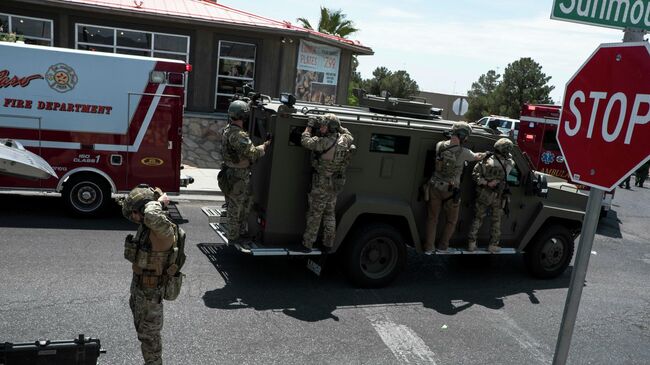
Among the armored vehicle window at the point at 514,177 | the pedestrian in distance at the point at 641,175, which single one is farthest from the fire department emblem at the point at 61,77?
the pedestrian in distance at the point at 641,175

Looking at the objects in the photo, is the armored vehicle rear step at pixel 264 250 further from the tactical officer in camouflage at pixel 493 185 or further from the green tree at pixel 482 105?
the green tree at pixel 482 105

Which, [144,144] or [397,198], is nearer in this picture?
[397,198]

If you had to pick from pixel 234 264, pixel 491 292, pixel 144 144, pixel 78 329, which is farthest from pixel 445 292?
pixel 144 144

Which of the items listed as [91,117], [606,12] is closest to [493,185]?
[606,12]

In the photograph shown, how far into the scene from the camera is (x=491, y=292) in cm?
762

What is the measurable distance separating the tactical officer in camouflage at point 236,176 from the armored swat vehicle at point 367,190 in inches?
7.4

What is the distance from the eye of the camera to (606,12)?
115 inches

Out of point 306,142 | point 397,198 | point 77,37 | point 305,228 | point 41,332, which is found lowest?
point 41,332

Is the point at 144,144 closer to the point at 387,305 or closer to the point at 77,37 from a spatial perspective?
the point at 387,305

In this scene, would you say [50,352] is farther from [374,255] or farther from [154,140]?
[154,140]

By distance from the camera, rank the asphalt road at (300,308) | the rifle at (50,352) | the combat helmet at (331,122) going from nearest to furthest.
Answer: the rifle at (50,352)
the asphalt road at (300,308)
the combat helmet at (331,122)

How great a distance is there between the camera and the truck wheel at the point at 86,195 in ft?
30.7

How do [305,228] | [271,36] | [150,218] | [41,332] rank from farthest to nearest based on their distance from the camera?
[271,36]
[305,228]
[41,332]
[150,218]

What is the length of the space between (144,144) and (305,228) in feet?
13.3
